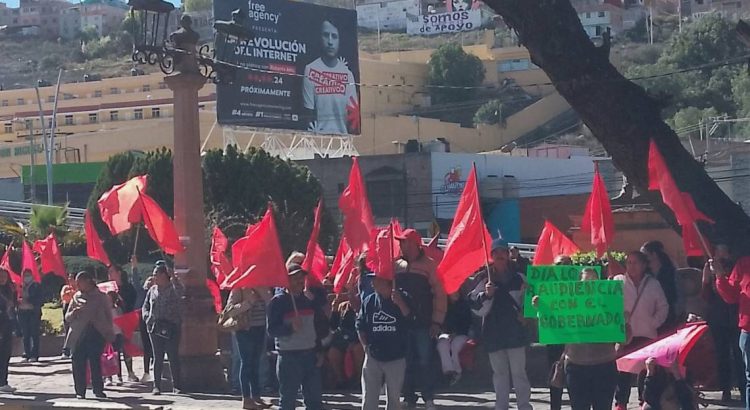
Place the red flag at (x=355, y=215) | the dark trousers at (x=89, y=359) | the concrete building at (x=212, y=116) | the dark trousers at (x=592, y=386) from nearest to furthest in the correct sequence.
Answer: the dark trousers at (x=592, y=386), the red flag at (x=355, y=215), the dark trousers at (x=89, y=359), the concrete building at (x=212, y=116)

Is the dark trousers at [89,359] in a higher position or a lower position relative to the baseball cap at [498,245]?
lower

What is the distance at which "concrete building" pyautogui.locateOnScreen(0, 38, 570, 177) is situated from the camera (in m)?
69.2

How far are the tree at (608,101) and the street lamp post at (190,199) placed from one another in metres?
5.02

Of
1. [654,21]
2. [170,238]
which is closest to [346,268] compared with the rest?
[170,238]

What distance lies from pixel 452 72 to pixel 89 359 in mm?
81277

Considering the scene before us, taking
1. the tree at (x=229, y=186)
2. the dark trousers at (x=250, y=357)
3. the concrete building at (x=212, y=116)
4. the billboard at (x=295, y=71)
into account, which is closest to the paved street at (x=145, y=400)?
the dark trousers at (x=250, y=357)

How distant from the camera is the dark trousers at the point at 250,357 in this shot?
13633 mm

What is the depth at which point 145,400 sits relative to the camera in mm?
15211

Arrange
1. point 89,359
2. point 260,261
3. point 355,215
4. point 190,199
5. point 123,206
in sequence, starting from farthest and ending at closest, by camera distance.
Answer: point 123,206
point 190,199
point 89,359
point 355,215
point 260,261

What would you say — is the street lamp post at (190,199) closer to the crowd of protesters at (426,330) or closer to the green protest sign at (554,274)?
the crowd of protesters at (426,330)

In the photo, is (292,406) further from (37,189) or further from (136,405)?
(37,189)

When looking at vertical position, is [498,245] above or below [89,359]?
above

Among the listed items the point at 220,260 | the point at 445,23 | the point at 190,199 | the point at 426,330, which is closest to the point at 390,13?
the point at 445,23

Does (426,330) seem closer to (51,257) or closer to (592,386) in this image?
(592,386)
